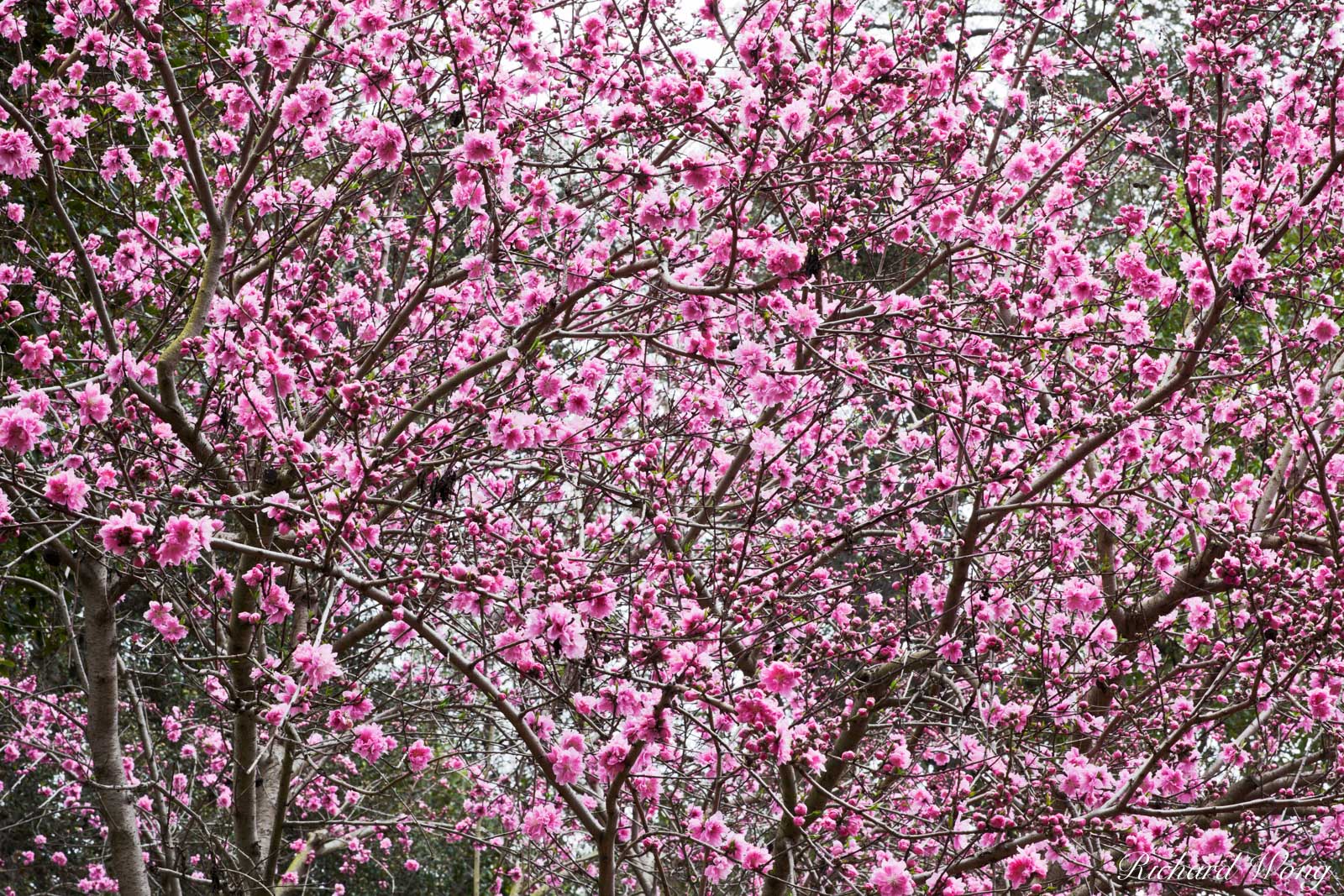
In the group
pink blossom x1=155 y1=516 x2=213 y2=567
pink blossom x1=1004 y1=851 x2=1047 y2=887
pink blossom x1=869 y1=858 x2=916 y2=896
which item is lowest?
pink blossom x1=869 y1=858 x2=916 y2=896

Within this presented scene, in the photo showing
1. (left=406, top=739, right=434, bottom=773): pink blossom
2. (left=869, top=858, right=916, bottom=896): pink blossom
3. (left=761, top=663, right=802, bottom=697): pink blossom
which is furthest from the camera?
(left=406, top=739, right=434, bottom=773): pink blossom

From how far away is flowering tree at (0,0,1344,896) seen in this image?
11.1ft

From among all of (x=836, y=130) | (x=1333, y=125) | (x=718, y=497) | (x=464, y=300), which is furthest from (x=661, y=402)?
(x=1333, y=125)

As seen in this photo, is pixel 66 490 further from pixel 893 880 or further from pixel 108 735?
pixel 893 880

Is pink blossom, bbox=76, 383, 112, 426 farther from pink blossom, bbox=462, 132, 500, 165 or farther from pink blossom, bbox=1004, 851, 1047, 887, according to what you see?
pink blossom, bbox=1004, 851, 1047, 887

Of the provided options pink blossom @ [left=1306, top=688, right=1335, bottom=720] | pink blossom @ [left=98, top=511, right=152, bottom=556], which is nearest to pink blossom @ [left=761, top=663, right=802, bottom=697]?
pink blossom @ [left=98, top=511, right=152, bottom=556]

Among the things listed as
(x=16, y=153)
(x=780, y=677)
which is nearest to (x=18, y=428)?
(x=16, y=153)

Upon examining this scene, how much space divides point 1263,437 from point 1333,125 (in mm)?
2124

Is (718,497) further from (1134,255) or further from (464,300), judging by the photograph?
(1134,255)

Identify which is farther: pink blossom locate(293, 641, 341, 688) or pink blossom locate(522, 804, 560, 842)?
pink blossom locate(522, 804, 560, 842)
